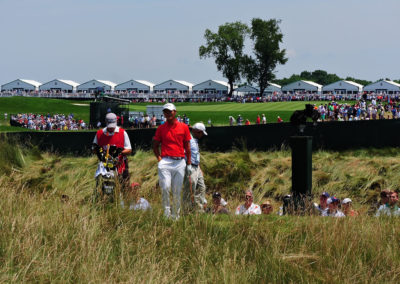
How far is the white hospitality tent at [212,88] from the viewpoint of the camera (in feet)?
294

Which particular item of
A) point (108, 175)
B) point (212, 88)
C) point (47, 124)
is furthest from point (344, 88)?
point (108, 175)

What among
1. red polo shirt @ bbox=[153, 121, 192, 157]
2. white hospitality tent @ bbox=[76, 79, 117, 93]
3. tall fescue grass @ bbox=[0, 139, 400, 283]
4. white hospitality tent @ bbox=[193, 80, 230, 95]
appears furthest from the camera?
white hospitality tent @ bbox=[76, 79, 117, 93]

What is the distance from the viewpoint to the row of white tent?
80.6 metres

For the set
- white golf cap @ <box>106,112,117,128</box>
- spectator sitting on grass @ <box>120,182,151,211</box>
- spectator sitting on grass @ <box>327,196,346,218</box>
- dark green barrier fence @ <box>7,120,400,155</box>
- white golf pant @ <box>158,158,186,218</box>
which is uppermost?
white golf cap @ <box>106,112,117,128</box>

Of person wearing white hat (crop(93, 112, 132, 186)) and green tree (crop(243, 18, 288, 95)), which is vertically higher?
green tree (crop(243, 18, 288, 95))

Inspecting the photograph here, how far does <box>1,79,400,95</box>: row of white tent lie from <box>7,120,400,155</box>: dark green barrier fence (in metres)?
68.2

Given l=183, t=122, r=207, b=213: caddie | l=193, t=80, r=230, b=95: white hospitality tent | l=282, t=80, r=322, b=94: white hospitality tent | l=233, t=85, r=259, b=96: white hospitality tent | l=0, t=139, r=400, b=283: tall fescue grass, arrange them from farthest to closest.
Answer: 1. l=233, t=85, r=259, b=96: white hospitality tent
2. l=193, t=80, r=230, b=95: white hospitality tent
3. l=282, t=80, r=322, b=94: white hospitality tent
4. l=183, t=122, r=207, b=213: caddie
5. l=0, t=139, r=400, b=283: tall fescue grass

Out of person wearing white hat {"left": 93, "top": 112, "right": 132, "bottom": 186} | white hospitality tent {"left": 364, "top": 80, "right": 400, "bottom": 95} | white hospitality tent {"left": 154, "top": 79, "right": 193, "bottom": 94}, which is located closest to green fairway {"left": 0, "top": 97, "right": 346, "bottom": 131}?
white hospitality tent {"left": 364, "top": 80, "right": 400, "bottom": 95}

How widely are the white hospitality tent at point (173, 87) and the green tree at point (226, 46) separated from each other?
21.2 ft

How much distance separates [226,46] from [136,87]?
57.0 feet

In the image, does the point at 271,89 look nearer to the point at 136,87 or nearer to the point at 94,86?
the point at 136,87

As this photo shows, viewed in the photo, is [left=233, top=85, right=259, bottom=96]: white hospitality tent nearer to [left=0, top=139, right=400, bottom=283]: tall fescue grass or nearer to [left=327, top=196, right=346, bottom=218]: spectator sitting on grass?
[left=327, top=196, right=346, bottom=218]: spectator sitting on grass

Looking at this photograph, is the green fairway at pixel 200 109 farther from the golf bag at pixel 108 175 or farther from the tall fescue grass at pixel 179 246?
the tall fescue grass at pixel 179 246

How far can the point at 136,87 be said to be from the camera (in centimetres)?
9319
